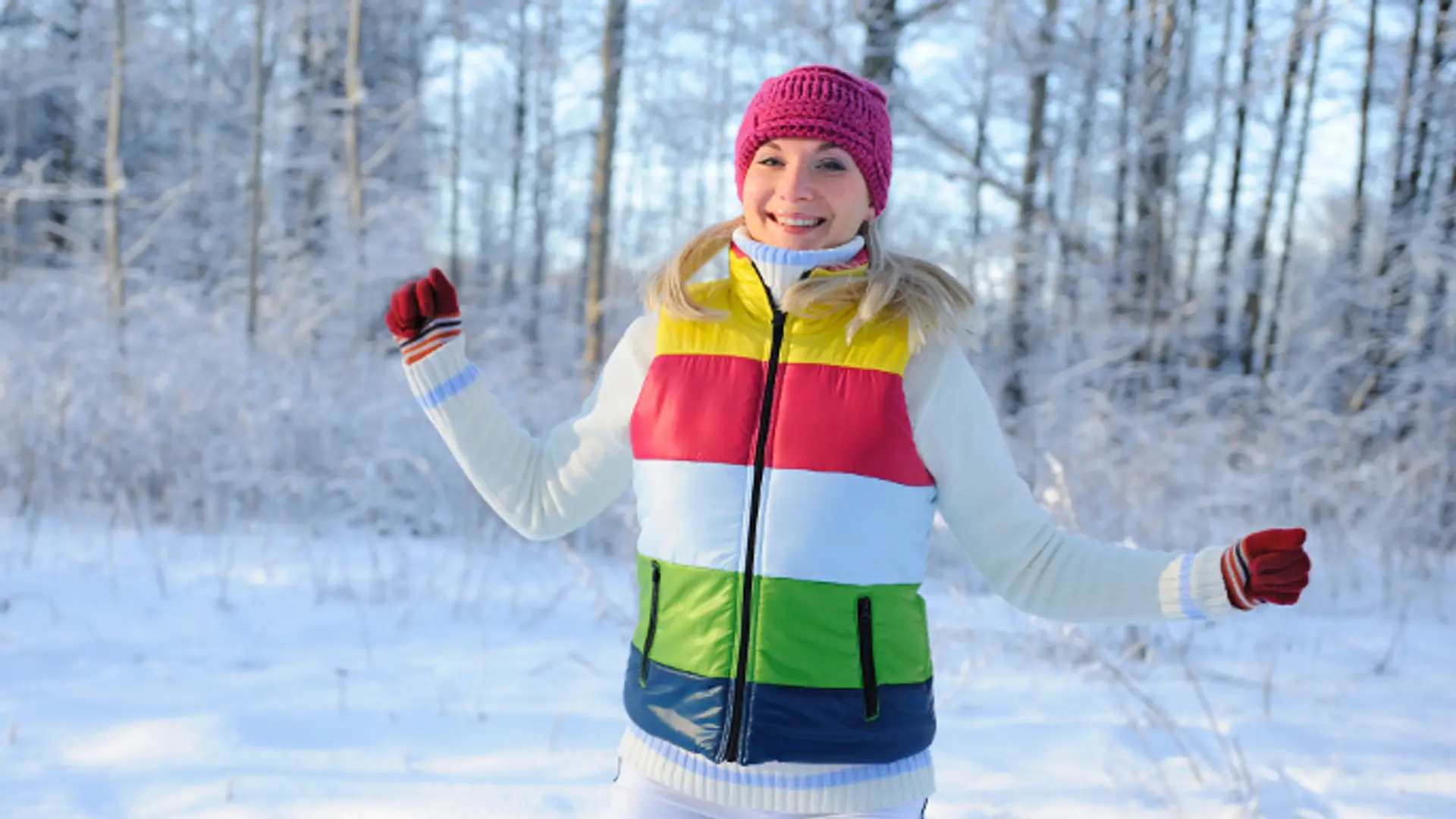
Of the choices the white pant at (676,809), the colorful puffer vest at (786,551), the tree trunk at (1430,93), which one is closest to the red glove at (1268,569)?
the colorful puffer vest at (786,551)

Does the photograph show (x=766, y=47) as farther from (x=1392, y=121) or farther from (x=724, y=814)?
(x=724, y=814)

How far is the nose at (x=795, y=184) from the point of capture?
1463mm

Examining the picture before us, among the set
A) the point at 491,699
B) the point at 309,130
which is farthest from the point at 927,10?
the point at 309,130

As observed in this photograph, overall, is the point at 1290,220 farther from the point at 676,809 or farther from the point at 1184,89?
the point at 676,809

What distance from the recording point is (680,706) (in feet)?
4.44

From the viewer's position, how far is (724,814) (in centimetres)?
137

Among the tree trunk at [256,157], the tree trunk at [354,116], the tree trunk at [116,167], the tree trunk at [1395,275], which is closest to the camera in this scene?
the tree trunk at [1395,275]

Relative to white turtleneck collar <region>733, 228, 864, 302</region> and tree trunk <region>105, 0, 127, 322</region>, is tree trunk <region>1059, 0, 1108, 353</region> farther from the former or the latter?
tree trunk <region>105, 0, 127, 322</region>

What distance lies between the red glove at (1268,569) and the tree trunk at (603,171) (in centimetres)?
801

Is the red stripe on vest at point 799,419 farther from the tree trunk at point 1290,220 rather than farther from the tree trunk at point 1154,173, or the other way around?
the tree trunk at point 1290,220

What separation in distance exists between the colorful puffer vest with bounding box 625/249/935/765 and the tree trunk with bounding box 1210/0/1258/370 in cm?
1212

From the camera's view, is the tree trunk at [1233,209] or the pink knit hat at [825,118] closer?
the pink knit hat at [825,118]

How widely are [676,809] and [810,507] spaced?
48 cm

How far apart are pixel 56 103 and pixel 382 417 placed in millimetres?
17222
